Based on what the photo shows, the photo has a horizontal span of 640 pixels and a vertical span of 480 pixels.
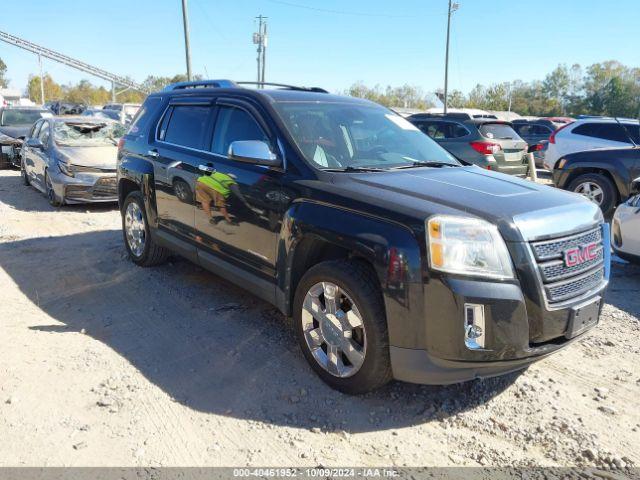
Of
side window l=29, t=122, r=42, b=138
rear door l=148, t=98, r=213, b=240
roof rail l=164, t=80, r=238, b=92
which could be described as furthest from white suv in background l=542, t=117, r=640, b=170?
side window l=29, t=122, r=42, b=138

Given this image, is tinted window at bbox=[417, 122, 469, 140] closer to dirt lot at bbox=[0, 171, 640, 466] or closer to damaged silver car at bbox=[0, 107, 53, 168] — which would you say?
dirt lot at bbox=[0, 171, 640, 466]

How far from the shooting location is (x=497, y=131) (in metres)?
11.3

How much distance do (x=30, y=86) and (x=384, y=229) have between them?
113 m

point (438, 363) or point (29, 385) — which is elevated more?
point (438, 363)

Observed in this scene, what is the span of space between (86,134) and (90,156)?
49.1 inches

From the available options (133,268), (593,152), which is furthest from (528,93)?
(133,268)

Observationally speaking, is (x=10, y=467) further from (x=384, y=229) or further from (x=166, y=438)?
(x=384, y=229)

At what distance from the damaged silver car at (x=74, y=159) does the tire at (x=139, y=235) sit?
3369mm

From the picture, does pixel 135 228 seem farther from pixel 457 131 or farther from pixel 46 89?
pixel 46 89

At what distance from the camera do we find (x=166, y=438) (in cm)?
292

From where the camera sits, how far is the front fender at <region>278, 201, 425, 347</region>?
2.81 m

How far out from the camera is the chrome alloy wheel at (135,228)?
5841 mm

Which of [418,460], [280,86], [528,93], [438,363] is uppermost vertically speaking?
[528,93]

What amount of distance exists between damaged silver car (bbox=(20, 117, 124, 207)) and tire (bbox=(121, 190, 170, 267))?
3369mm
